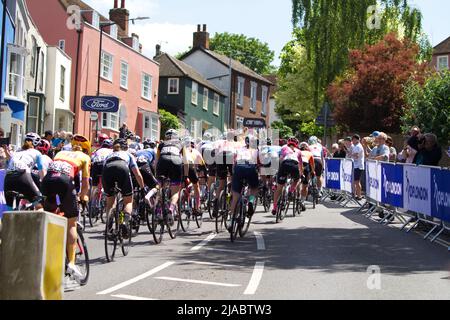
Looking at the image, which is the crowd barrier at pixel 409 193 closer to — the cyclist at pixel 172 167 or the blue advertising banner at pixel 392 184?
the blue advertising banner at pixel 392 184

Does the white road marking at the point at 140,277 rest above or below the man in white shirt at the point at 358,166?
below

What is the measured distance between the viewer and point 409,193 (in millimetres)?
15188

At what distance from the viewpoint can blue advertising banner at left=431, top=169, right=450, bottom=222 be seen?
1286 centimetres

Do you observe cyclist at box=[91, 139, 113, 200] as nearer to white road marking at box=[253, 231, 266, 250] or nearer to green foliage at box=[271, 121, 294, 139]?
white road marking at box=[253, 231, 266, 250]

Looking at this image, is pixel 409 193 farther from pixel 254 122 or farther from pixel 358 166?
pixel 254 122

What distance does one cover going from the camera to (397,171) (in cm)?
1616

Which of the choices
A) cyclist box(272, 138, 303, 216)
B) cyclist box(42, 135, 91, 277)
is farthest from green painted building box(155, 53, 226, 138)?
cyclist box(42, 135, 91, 277)

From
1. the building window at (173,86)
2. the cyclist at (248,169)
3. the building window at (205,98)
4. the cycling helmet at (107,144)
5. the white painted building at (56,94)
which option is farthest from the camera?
the building window at (205,98)

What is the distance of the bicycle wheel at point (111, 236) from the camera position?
1049 centimetres

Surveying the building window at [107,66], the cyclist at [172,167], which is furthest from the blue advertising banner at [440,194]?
the building window at [107,66]

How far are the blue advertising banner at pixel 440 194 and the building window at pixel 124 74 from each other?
1388 inches

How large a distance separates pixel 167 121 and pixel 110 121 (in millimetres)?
10153
